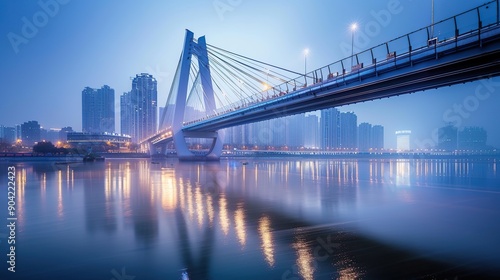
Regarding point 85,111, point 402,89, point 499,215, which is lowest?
point 499,215

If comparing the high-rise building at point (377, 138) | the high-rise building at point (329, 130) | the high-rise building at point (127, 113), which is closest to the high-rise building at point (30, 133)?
the high-rise building at point (127, 113)

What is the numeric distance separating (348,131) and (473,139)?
56.8m

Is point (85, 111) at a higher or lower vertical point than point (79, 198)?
higher

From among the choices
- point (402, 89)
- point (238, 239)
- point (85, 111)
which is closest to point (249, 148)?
point (85, 111)

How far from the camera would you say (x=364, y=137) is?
16988 centimetres

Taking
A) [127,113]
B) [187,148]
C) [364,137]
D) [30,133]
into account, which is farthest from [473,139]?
[30,133]

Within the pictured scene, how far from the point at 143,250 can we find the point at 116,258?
64 centimetres

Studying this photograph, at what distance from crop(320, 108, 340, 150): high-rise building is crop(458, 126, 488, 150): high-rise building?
55833 millimetres

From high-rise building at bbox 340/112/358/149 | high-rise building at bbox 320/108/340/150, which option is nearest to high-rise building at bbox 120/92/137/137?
high-rise building at bbox 320/108/340/150

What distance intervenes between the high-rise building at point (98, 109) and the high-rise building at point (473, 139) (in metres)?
185

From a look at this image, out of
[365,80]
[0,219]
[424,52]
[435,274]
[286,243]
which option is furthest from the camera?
[365,80]

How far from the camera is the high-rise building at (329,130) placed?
5923 inches

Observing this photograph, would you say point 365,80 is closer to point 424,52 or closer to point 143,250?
point 424,52

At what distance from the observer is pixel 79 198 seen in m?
13.6
